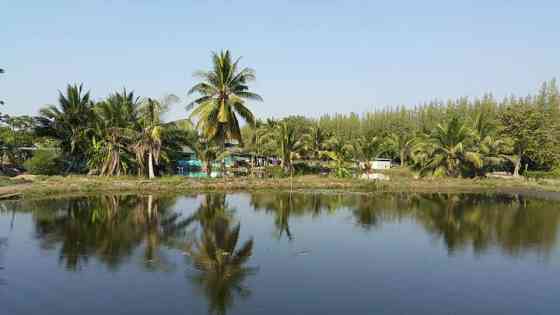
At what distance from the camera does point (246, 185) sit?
89.1 feet

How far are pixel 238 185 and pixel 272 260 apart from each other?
16.0 m

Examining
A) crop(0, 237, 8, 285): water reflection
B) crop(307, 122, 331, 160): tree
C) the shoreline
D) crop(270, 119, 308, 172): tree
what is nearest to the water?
crop(0, 237, 8, 285): water reflection

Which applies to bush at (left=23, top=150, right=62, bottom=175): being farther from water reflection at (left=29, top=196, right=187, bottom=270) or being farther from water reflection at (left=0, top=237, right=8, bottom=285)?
water reflection at (left=0, top=237, right=8, bottom=285)

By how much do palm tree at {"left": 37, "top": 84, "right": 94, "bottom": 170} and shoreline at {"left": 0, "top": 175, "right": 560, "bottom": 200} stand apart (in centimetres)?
354

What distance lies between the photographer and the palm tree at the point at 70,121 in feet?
99.9

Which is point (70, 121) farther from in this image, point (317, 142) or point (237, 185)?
point (317, 142)

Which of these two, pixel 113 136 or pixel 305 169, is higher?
pixel 113 136

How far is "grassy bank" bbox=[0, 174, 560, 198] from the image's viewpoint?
23500 mm

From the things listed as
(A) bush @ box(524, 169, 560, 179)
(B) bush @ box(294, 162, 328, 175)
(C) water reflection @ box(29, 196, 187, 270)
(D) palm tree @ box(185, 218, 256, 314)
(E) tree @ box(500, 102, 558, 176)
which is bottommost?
(D) palm tree @ box(185, 218, 256, 314)

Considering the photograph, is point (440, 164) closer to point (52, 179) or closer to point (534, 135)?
point (534, 135)

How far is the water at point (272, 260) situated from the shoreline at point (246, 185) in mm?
4000

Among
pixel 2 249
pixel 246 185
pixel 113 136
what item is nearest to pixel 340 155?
pixel 246 185

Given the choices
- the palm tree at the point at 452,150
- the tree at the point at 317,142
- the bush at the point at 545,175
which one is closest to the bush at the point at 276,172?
the tree at the point at 317,142

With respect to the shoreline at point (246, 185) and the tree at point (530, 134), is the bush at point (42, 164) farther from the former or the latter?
the tree at point (530, 134)
